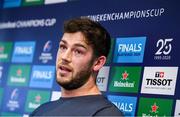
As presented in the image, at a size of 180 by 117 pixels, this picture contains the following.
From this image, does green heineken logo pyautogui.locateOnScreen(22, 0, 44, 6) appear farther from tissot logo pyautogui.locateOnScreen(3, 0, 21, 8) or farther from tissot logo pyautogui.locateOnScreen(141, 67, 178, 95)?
tissot logo pyautogui.locateOnScreen(141, 67, 178, 95)

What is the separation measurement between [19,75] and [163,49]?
1156mm

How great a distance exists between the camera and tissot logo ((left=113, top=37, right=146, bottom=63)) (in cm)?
221

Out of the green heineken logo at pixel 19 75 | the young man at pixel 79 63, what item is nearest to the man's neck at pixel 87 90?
the young man at pixel 79 63

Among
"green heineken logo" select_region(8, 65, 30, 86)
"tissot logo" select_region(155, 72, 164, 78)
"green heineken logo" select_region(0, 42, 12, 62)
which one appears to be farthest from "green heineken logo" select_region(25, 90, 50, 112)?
"tissot logo" select_region(155, 72, 164, 78)

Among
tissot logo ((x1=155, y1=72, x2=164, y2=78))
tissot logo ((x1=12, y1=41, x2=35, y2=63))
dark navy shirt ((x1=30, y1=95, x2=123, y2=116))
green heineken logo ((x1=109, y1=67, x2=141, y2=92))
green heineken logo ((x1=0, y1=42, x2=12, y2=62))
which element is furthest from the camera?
green heineken logo ((x1=0, y1=42, x2=12, y2=62))

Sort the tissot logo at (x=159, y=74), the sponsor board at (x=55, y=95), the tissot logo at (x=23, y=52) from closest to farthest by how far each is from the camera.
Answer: the tissot logo at (x=159, y=74) < the sponsor board at (x=55, y=95) < the tissot logo at (x=23, y=52)

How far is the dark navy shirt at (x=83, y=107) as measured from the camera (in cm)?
187

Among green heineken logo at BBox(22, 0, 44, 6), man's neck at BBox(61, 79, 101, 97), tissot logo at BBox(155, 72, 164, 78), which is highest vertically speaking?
green heineken logo at BBox(22, 0, 44, 6)

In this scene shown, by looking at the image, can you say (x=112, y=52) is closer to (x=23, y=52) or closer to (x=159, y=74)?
(x=159, y=74)

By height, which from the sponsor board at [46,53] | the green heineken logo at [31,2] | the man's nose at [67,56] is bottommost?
the man's nose at [67,56]

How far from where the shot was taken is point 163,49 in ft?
6.93

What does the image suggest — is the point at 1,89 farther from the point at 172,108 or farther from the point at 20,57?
the point at 172,108

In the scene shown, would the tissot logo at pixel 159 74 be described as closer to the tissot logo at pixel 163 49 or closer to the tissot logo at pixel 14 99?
the tissot logo at pixel 163 49

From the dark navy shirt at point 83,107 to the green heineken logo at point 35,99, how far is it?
0.58m
